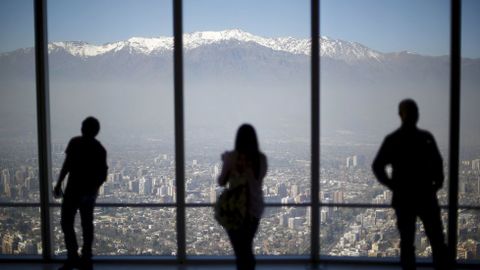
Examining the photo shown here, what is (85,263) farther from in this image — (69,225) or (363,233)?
(363,233)

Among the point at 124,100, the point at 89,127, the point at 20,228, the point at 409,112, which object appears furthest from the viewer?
the point at 20,228

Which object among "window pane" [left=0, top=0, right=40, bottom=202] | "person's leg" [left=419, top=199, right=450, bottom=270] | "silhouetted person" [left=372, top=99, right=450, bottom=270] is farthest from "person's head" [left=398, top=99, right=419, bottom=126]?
"window pane" [left=0, top=0, right=40, bottom=202]

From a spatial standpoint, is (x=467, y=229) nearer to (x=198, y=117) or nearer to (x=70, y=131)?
(x=198, y=117)

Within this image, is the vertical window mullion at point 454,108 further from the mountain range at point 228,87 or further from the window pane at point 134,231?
the window pane at point 134,231

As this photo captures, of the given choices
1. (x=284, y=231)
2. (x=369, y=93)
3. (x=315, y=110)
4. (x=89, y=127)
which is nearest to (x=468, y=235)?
(x=369, y=93)

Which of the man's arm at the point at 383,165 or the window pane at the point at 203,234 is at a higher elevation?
the man's arm at the point at 383,165

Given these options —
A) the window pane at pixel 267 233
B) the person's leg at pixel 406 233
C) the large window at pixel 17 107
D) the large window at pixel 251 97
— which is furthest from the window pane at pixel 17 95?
the person's leg at pixel 406 233

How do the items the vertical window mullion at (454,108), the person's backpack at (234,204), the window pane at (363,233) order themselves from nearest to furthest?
the person's backpack at (234,204)
the vertical window mullion at (454,108)
the window pane at (363,233)
